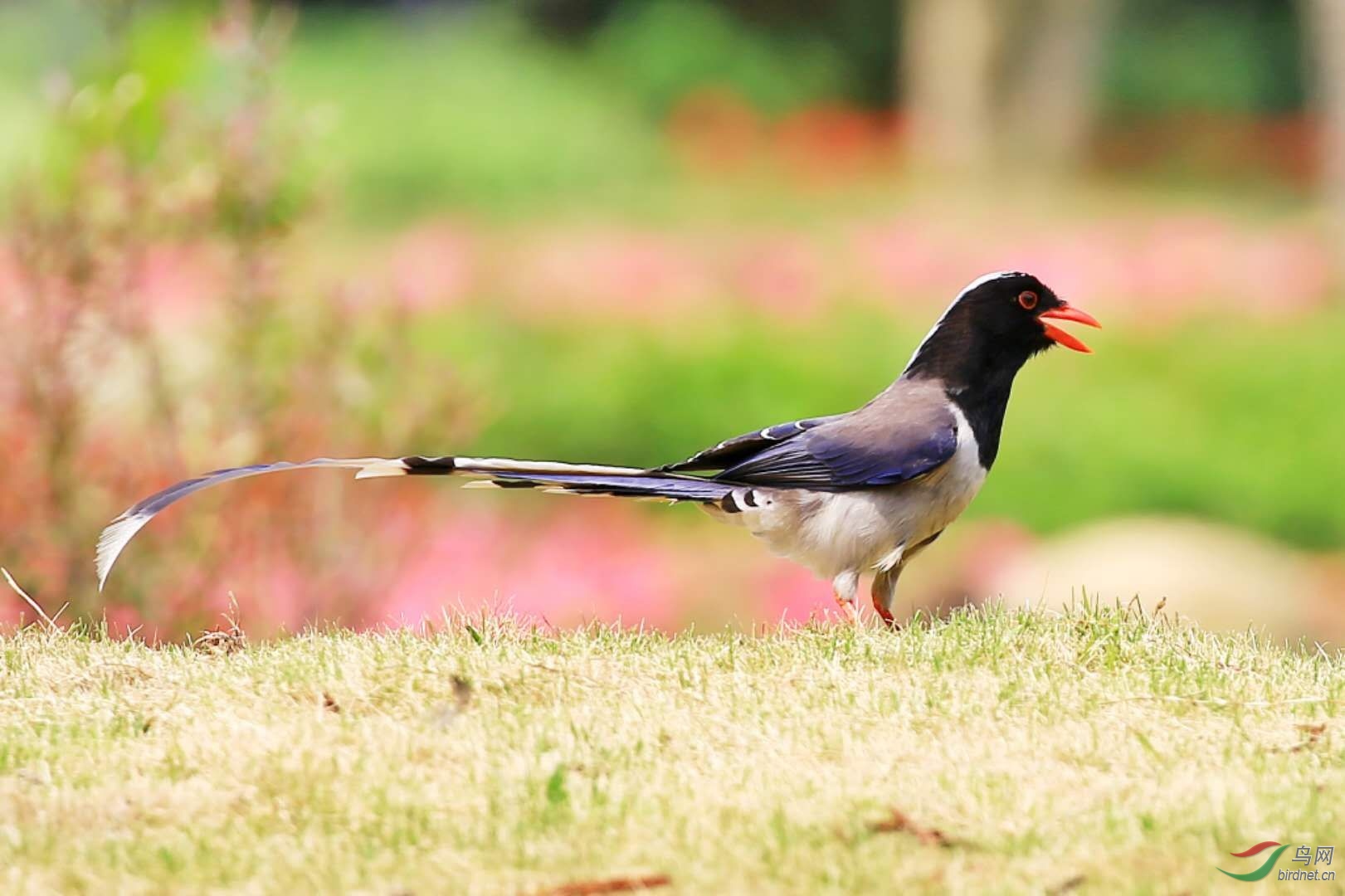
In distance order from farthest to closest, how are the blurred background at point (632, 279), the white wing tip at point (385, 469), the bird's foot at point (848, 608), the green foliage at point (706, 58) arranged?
the green foliage at point (706, 58)
the blurred background at point (632, 279)
the bird's foot at point (848, 608)
the white wing tip at point (385, 469)

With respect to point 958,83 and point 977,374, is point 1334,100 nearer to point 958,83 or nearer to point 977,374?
point 958,83

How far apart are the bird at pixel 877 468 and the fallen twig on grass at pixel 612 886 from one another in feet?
6.16

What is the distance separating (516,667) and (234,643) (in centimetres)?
111

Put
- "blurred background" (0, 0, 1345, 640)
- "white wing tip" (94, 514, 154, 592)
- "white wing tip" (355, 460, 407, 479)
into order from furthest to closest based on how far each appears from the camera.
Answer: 1. "blurred background" (0, 0, 1345, 640)
2. "white wing tip" (355, 460, 407, 479)
3. "white wing tip" (94, 514, 154, 592)

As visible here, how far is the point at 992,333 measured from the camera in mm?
6074

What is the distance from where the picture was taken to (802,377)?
531 inches

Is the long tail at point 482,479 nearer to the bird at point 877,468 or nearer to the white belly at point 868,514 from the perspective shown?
the bird at point 877,468

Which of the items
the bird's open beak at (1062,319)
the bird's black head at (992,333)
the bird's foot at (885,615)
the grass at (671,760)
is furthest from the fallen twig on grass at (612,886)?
the bird's open beak at (1062,319)

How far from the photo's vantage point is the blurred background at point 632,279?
7.63 metres

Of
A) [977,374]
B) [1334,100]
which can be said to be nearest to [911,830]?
[977,374]

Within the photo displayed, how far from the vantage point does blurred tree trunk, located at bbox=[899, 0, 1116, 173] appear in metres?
22.4

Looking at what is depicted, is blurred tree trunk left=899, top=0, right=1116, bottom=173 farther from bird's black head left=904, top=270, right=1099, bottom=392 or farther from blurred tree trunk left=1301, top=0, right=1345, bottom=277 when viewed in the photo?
bird's black head left=904, top=270, right=1099, bottom=392

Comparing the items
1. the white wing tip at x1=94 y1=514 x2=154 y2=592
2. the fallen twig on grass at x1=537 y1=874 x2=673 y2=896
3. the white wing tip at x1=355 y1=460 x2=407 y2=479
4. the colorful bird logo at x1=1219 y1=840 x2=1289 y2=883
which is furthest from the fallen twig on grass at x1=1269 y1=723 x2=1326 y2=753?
the white wing tip at x1=94 y1=514 x2=154 y2=592

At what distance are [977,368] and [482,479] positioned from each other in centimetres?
166
